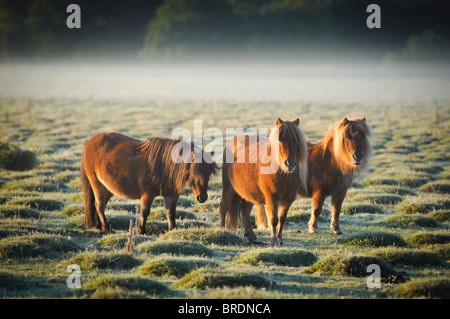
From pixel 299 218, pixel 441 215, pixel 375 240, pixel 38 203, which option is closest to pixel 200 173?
pixel 375 240

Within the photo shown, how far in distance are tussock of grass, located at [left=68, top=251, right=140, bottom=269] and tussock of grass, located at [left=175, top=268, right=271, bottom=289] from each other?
1.19m

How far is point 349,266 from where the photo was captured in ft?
23.3

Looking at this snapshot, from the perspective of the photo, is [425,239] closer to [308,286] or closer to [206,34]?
[308,286]

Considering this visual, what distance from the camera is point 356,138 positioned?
29.6 ft

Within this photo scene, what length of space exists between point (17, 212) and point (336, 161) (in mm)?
7102

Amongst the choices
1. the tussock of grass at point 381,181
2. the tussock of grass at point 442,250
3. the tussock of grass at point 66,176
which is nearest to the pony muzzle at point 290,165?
the tussock of grass at point 442,250

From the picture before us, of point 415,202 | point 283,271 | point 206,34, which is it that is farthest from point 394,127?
point 206,34

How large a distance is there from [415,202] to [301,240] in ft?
13.5

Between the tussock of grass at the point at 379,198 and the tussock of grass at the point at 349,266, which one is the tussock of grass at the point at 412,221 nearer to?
the tussock of grass at the point at 379,198

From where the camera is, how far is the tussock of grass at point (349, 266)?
693 centimetres

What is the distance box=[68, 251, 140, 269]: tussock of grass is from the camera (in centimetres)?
732

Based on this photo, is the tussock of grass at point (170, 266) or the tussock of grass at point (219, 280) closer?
the tussock of grass at point (219, 280)

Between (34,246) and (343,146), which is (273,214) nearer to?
(343,146)

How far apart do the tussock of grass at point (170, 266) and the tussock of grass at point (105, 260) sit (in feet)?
1.08
